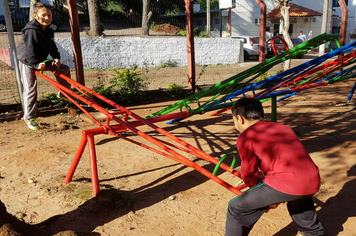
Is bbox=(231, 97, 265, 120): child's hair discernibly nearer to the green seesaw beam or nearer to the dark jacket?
the green seesaw beam

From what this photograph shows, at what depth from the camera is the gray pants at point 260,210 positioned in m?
2.10

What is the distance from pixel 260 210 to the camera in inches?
86.4

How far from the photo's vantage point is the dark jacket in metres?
4.60

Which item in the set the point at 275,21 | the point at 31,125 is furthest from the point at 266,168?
the point at 275,21

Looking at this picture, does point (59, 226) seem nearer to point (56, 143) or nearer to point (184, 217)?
point (184, 217)

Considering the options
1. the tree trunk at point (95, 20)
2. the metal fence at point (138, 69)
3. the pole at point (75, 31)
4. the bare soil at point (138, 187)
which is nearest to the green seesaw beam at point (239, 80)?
the bare soil at point (138, 187)

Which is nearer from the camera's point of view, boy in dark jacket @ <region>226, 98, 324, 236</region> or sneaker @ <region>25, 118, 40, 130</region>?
boy in dark jacket @ <region>226, 98, 324, 236</region>

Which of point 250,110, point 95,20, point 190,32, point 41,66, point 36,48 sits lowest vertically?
point 250,110

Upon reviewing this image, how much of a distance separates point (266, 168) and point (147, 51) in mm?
13639

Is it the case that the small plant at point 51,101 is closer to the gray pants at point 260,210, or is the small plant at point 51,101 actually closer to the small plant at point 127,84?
the small plant at point 127,84

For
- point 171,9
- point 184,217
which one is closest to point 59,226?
point 184,217

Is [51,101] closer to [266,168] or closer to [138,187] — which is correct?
[138,187]

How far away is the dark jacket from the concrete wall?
789cm

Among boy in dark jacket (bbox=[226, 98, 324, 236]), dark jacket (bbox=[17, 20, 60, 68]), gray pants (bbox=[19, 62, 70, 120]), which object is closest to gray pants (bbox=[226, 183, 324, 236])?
boy in dark jacket (bbox=[226, 98, 324, 236])
